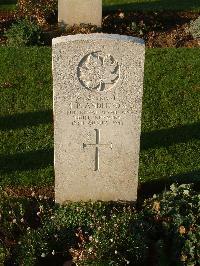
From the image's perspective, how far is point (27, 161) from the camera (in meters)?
7.92

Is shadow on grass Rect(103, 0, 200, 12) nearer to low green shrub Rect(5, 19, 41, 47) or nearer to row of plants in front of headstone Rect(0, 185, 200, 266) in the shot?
low green shrub Rect(5, 19, 41, 47)

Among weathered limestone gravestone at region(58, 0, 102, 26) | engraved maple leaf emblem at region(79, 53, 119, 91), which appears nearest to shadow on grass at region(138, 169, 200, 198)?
engraved maple leaf emblem at region(79, 53, 119, 91)

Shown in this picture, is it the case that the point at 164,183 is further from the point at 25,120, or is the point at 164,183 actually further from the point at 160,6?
the point at 160,6

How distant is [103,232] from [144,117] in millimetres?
3158

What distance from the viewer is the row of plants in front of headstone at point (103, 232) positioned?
590 centimetres

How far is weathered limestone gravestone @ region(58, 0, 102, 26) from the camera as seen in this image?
1120 centimetres

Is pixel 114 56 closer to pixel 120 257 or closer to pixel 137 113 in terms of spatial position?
pixel 137 113

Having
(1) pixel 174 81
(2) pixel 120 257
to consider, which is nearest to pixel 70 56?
(2) pixel 120 257

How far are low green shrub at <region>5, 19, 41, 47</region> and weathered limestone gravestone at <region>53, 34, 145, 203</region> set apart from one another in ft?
15.4

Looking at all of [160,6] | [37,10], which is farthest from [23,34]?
[160,6]

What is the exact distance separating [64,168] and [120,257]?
1310 millimetres

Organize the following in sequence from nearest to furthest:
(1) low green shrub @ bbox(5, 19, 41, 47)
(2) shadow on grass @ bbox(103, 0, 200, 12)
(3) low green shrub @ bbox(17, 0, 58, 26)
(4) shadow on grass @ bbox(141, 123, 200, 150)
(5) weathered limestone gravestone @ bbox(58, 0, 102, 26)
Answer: (4) shadow on grass @ bbox(141, 123, 200, 150) < (1) low green shrub @ bbox(5, 19, 41, 47) < (5) weathered limestone gravestone @ bbox(58, 0, 102, 26) < (3) low green shrub @ bbox(17, 0, 58, 26) < (2) shadow on grass @ bbox(103, 0, 200, 12)

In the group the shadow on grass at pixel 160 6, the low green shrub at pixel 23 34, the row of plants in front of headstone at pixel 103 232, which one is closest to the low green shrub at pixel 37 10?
the low green shrub at pixel 23 34

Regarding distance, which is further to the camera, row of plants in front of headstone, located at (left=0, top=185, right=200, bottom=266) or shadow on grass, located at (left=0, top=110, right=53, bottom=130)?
shadow on grass, located at (left=0, top=110, right=53, bottom=130)
